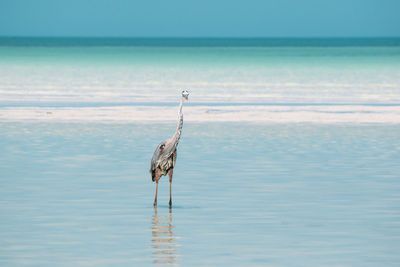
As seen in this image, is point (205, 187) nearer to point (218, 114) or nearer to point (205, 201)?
point (205, 201)

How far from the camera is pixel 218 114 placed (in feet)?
86.8

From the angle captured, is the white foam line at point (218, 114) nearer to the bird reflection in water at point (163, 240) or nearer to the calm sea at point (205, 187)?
the calm sea at point (205, 187)

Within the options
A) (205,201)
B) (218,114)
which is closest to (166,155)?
(205,201)

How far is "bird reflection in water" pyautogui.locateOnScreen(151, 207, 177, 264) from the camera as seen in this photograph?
9211 millimetres

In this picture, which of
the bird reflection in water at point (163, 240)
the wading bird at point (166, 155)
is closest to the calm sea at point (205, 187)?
the bird reflection in water at point (163, 240)

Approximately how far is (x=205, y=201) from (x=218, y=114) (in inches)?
553

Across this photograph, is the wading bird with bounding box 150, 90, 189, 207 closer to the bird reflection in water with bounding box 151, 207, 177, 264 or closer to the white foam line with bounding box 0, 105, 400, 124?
the bird reflection in water with bounding box 151, 207, 177, 264

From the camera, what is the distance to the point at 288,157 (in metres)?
16.9

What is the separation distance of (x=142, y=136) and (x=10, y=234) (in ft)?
33.7

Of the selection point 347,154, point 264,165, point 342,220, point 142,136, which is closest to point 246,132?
point 142,136

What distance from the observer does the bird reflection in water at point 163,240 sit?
9.21 metres

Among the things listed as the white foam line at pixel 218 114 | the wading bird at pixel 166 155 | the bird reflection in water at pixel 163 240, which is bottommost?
the bird reflection in water at pixel 163 240

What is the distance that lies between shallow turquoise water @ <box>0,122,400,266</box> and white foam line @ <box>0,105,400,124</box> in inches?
154

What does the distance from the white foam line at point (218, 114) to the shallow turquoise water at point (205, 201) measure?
3.91 m
